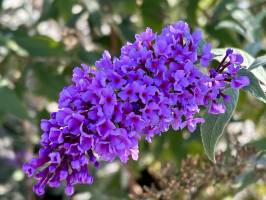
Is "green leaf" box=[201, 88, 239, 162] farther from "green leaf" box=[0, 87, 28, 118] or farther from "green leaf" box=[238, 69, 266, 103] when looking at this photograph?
"green leaf" box=[0, 87, 28, 118]

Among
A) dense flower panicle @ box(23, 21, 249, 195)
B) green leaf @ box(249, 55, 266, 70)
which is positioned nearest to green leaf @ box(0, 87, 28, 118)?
dense flower panicle @ box(23, 21, 249, 195)

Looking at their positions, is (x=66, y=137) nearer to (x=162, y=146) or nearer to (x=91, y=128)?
(x=91, y=128)

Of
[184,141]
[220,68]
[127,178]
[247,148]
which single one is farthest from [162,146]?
[220,68]

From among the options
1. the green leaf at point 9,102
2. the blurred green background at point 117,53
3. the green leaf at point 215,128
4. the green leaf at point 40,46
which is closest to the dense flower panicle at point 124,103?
the green leaf at point 215,128

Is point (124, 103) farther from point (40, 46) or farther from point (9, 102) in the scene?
point (40, 46)

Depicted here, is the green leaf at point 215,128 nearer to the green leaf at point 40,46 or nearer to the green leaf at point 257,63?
the green leaf at point 257,63

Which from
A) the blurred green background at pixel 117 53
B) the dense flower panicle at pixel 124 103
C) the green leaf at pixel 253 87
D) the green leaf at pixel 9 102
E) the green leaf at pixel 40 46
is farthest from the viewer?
the green leaf at pixel 40 46
